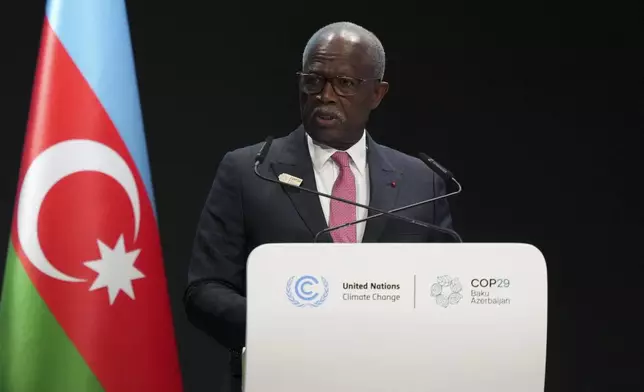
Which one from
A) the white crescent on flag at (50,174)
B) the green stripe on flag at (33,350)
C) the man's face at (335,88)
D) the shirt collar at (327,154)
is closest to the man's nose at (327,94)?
the man's face at (335,88)

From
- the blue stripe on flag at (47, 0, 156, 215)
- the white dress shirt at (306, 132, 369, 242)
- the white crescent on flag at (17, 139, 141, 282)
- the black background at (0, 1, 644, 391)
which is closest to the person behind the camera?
the white dress shirt at (306, 132, 369, 242)

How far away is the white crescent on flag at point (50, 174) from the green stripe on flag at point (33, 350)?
0.06 metres

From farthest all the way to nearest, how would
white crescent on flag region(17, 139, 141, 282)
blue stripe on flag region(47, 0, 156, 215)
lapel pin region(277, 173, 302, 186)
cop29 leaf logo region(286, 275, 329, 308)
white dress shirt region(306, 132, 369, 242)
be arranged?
blue stripe on flag region(47, 0, 156, 215) < white crescent on flag region(17, 139, 141, 282) < white dress shirt region(306, 132, 369, 242) < lapel pin region(277, 173, 302, 186) < cop29 leaf logo region(286, 275, 329, 308)

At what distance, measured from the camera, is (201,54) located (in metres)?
2.83

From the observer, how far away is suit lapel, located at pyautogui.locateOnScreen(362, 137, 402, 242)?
158 centimetres

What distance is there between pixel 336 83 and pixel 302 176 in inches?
7.5

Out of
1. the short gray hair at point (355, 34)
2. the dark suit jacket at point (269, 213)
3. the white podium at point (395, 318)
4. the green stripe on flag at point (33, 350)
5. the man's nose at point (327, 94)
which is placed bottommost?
the green stripe on flag at point (33, 350)

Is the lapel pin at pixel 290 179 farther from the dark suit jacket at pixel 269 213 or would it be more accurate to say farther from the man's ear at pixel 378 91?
the man's ear at pixel 378 91

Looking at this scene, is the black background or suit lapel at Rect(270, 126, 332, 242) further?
the black background

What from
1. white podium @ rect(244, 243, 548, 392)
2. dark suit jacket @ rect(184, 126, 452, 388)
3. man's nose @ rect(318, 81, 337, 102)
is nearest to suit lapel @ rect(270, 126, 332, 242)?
dark suit jacket @ rect(184, 126, 452, 388)

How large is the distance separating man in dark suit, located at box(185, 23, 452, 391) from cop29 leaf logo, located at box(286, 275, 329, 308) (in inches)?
14.5

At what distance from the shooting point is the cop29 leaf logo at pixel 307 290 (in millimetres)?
1177

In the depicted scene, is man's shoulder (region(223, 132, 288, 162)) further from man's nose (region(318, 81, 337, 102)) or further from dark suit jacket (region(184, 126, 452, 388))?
man's nose (region(318, 81, 337, 102))

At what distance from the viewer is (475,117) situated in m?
2.93
